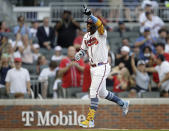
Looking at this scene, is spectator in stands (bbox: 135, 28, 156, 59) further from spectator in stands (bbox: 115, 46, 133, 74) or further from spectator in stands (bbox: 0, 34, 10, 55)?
spectator in stands (bbox: 0, 34, 10, 55)

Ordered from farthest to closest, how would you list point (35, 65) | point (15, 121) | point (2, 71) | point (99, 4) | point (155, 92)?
point (99, 4) → point (35, 65) → point (2, 71) → point (155, 92) → point (15, 121)

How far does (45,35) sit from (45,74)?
2.84 metres

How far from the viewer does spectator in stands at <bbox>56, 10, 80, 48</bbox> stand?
55.0 ft

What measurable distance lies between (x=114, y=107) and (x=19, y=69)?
304 centimetres

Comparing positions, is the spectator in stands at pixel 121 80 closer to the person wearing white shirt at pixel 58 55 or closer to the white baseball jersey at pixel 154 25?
the person wearing white shirt at pixel 58 55

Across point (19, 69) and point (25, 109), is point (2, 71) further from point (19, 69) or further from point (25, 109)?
point (25, 109)

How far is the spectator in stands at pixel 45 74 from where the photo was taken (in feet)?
46.5

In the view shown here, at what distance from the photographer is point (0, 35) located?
16.7m

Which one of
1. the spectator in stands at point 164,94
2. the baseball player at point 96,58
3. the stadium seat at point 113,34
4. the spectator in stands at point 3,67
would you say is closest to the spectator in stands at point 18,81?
the spectator in stands at point 3,67

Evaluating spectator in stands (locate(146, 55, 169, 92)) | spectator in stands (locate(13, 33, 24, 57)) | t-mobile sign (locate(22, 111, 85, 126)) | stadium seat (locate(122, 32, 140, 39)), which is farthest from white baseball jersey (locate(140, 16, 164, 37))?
t-mobile sign (locate(22, 111, 85, 126))

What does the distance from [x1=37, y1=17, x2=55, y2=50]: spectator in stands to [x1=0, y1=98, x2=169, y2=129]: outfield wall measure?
4714 mm

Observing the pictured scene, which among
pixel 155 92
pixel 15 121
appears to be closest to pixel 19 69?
pixel 15 121

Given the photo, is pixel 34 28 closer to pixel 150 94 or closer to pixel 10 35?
pixel 10 35

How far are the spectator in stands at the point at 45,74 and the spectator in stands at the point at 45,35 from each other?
8.00 feet
